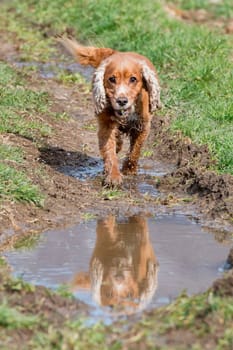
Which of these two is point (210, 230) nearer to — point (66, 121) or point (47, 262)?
point (47, 262)

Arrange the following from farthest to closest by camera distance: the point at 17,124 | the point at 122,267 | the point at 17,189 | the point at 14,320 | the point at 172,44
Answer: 1. the point at 172,44
2. the point at 17,124
3. the point at 17,189
4. the point at 122,267
5. the point at 14,320

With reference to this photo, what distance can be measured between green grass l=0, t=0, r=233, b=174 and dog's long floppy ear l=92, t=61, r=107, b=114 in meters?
1.47

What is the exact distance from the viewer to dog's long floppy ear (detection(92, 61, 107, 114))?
974 centimetres

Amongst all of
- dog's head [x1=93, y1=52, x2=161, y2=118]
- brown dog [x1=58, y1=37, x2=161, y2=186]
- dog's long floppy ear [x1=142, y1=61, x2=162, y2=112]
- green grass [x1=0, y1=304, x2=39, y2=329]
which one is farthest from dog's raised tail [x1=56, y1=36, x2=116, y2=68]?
green grass [x1=0, y1=304, x2=39, y2=329]

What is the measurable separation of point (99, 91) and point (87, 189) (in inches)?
39.8

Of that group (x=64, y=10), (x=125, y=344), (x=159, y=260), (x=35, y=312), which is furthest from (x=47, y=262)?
(x=64, y=10)

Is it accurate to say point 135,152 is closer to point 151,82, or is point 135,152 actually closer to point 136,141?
point 136,141

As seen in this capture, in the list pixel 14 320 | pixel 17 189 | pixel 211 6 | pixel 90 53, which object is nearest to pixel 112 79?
pixel 90 53

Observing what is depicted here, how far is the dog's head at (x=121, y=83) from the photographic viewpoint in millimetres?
9711

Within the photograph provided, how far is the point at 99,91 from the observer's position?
9.75m

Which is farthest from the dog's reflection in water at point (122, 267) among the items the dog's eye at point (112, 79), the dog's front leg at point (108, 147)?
the dog's eye at point (112, 79)

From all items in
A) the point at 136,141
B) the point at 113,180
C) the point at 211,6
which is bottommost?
the point at 211,6

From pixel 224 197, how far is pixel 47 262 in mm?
2332

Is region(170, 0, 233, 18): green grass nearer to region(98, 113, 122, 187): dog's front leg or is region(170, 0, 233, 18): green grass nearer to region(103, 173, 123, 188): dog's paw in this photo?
region(98, 113, 122, 187): dog's front leg
